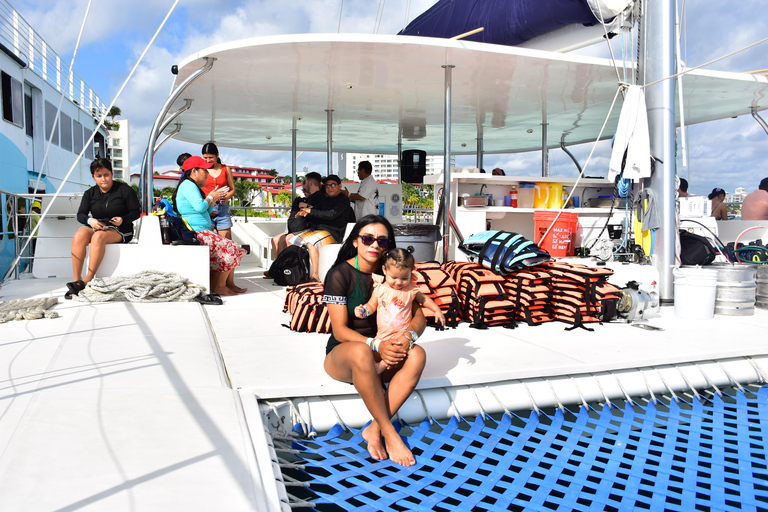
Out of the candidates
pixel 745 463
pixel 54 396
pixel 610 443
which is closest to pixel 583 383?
pixel 610 443

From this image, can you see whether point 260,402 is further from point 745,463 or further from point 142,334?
point 745,463

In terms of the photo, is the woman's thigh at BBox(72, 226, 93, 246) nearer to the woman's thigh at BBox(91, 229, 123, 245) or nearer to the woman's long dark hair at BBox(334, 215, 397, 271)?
the woman's thigh at BBox(91, 229, 123, 245)

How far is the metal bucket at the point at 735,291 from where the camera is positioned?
16.0ft

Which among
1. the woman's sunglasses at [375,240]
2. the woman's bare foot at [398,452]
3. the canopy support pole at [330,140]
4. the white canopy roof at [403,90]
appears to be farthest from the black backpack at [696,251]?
the canopy support pole at [330,140]

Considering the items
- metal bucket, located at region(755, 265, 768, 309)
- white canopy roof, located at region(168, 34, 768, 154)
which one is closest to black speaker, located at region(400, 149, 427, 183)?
white canopy roof, located at region(168, 34, 768, 154)

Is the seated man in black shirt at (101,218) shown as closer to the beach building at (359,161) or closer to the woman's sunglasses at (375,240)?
the woman's sunglasses at (375,240)

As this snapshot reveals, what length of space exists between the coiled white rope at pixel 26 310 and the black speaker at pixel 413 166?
705 centimetres

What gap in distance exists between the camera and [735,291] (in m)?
4.89

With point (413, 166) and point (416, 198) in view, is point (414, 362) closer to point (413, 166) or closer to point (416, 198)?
point (413, 166)

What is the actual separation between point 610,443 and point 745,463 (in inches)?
22.2

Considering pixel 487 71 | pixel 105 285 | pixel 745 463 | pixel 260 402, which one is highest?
pixel 487 71

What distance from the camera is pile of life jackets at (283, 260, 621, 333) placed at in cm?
436

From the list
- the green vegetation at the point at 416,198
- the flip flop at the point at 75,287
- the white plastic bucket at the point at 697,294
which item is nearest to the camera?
the white plastic bucket at the point at 697,294

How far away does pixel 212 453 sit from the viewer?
6.62ft
